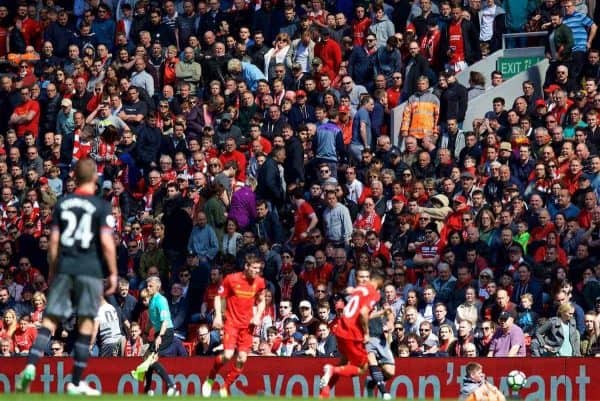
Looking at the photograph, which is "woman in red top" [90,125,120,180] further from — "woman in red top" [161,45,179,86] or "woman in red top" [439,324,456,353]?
"woman in red top" [439,324,456,353]

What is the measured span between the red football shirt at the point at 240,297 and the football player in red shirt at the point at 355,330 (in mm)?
1129

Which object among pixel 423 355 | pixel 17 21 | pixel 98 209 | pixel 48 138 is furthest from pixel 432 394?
pixel 17 21

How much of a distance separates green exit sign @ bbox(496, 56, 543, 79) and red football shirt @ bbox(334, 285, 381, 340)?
994 centimetres

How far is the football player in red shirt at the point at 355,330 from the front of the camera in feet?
58.3

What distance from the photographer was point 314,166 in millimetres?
25016

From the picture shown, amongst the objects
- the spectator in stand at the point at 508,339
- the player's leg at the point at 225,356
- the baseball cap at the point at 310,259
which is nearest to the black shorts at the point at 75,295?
the player's leg at the point at 225,356

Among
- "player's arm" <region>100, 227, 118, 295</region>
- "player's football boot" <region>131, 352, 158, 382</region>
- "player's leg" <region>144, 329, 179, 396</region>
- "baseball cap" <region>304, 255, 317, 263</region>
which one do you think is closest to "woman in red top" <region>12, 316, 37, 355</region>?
"player's leg" <region>144, 329, 179, 396</region>

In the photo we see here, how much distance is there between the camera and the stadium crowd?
70.9ft

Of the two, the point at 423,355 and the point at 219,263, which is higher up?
the point at 219,263

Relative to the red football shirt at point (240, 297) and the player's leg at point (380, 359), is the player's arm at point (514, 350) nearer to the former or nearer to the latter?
the player's leg at point (380, 359)

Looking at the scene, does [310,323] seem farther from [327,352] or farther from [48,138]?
[48,138]

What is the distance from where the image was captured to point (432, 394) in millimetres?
20328

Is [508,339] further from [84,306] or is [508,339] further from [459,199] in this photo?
[84,306]

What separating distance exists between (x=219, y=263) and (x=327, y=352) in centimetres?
292
